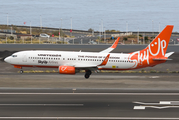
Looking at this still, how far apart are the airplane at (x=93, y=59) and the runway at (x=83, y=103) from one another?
9123 millimetres

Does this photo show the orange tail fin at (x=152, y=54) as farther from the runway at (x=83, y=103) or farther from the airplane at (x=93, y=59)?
the runway at (x=83, y=103)

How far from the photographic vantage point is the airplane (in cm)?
4194

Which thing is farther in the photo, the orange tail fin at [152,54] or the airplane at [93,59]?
the orange tail fin at [152,54]

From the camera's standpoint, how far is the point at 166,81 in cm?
4034

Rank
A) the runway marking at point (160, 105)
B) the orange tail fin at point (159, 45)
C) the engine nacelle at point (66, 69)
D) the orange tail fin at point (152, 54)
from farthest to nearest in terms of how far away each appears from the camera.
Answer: the orange tail fin at point (152, 54) < the orange tail fin at point (159, 45) < the engine nacelle at point (66, 69) < the runway marking at point (160, 105)

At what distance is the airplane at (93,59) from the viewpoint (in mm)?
41938

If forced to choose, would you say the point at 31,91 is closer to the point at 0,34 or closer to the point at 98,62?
the point at 98,62

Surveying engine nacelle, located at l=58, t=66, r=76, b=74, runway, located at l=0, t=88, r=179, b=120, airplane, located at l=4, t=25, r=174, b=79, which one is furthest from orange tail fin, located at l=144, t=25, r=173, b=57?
engine nacelle, located at l=58, t=66, r=76, b=74

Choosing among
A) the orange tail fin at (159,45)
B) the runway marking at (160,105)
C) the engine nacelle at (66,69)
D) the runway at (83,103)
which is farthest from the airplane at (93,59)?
the runway marking at (160,105)

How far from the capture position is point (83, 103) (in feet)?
88.2

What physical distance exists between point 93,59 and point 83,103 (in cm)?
1615

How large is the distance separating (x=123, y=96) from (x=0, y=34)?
116846 millimetres

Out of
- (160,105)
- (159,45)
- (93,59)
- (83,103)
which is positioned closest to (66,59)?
(93,59)

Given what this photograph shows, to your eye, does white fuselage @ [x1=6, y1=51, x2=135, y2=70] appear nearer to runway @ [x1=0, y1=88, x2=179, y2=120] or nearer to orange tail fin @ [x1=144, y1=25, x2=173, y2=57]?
orange tail fin @ [x1=144, y1=25, x2=173, y2=57]
